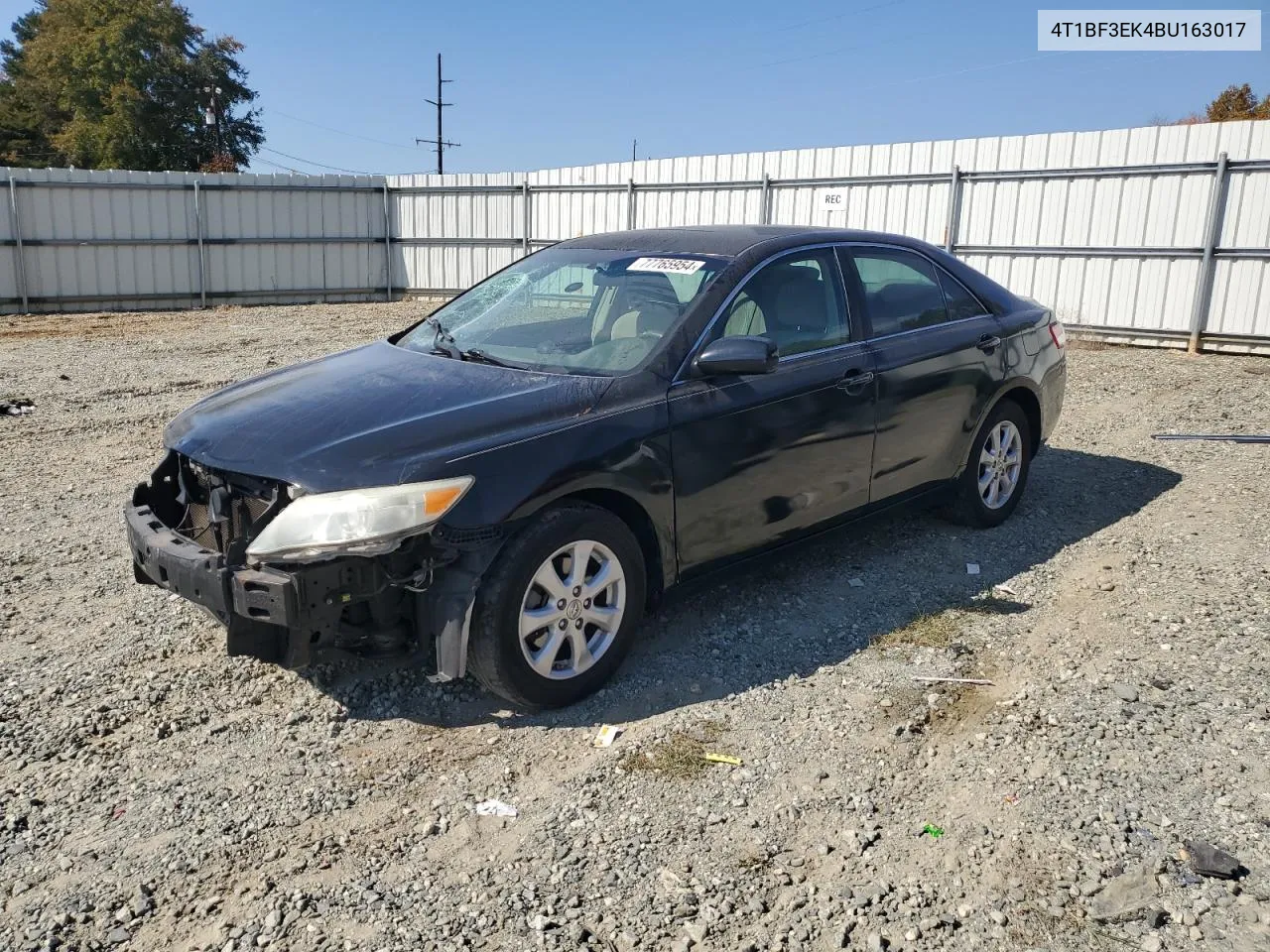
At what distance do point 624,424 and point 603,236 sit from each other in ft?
5.55

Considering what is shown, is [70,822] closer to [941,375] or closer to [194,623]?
[194,623]

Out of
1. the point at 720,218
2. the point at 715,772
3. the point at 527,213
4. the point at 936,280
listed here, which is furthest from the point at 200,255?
the point at 715,772

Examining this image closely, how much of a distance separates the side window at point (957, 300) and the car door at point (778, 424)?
0.94 m

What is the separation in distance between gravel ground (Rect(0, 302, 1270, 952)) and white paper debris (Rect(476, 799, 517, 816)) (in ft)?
0.10

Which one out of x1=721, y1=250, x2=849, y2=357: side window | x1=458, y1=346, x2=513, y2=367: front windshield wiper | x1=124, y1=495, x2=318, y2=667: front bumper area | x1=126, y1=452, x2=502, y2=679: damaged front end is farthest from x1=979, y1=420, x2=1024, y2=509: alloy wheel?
x1=124, y1=495, x2=318, y2=667: front bumper area

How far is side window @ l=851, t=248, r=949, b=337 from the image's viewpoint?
5129 millimetres

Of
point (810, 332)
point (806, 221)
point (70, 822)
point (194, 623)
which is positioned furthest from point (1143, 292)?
point (70, 822)

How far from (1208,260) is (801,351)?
33.7ft

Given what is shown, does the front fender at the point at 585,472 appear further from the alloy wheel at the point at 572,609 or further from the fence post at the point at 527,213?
the fence post at the point at 527,213

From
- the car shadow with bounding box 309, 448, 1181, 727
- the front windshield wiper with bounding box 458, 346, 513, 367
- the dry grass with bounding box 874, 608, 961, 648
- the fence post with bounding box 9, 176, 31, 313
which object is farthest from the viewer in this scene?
A: the fence post with bounding box 9, 176, 31, 313

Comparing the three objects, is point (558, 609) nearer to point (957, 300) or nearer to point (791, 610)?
point (791, 610)

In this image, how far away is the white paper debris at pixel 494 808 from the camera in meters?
3.23

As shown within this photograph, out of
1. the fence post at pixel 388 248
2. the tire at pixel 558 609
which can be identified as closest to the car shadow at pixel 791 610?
the tire at pixel 558 609

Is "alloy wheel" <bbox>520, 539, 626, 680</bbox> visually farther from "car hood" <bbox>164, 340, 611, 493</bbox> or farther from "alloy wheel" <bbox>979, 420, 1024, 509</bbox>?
"alloy wheel" <bbox>979, 420, 1024, 509</bbox>
